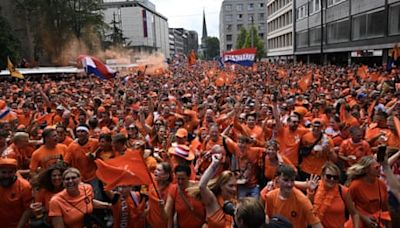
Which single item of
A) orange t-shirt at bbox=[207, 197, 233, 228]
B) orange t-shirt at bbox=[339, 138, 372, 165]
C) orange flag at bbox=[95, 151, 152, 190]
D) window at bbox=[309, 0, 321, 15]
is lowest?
orange t-shirt at bbox=[207, 197, 233, 228]

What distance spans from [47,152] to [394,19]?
28.2m

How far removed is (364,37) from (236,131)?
99.6ft

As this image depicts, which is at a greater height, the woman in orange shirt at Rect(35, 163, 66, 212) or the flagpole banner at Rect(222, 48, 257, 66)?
the flagpole banner at Rect(222, 48, 257, 66)

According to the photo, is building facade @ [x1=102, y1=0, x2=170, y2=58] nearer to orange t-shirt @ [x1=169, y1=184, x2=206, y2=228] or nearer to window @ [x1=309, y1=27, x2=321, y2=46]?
window @ [x1=309, y1=27, x2=321, y2=46]

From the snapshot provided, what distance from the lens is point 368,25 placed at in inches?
1337

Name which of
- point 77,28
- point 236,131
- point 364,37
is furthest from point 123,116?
point 77,28

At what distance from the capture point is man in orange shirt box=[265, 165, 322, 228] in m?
4.15

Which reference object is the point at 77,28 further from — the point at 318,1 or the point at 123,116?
the point at 123,116

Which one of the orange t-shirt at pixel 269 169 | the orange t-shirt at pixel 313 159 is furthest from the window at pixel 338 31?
the orange t-shirt at pixel 269 169

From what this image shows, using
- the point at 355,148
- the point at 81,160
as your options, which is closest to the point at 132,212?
the point at 81,160

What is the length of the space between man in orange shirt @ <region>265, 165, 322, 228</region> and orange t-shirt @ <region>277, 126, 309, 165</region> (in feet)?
8.83

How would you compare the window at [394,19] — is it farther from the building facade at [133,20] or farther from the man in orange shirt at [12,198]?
the building facade at [133,20]

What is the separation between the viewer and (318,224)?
4.14 metres

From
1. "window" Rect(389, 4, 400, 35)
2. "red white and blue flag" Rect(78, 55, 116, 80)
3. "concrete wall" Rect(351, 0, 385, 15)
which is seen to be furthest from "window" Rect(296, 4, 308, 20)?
"red white and blue flag" Rect(78, 55, 116, 80)
